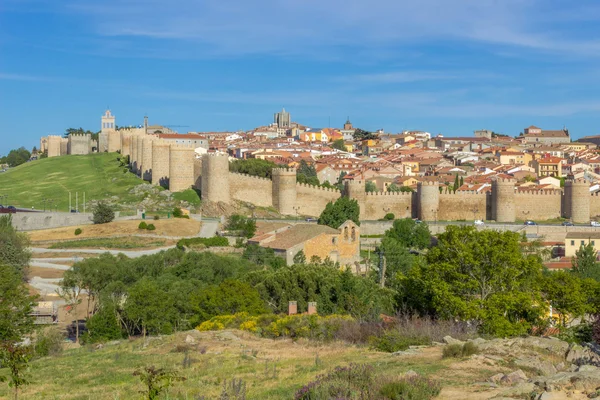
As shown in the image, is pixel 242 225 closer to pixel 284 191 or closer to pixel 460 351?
pixel 284 191

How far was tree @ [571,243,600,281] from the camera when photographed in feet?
99.3

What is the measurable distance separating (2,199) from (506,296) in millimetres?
41061

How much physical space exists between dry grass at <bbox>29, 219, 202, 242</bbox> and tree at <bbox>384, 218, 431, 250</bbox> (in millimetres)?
8313

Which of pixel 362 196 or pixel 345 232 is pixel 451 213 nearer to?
pixel 362 196

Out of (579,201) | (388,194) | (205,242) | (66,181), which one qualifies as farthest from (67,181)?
(579,201)

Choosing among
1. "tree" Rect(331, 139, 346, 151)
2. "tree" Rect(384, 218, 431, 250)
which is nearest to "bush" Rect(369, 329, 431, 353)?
"tree" Rect(384, 218, 431, 250)

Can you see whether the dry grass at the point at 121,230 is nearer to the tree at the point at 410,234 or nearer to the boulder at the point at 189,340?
the tree at the point at 410,234

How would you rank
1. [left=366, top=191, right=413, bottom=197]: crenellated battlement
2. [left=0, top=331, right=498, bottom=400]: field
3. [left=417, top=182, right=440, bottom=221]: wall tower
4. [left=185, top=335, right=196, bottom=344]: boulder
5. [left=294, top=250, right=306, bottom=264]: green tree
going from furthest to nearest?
[left=366, top=191, right=413, bottom=197]: crenellated battlement
[left=417, top=182, right=440, bottom=221]: wall tower
[left=294, top=250, right=306, bottom=264]: green tree
[left=185, top=335, right=196, bottom=344]: boulder
[left=0, top=331, right=498, bottom=400]: field

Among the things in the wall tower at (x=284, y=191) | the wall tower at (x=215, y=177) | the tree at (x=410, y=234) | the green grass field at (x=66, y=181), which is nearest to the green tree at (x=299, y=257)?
the tree at (x=410, y=234)

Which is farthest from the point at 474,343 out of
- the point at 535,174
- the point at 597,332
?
the point at 535,174

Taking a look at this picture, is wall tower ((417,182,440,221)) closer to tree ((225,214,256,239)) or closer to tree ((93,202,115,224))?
tree ((225,214,256,239))

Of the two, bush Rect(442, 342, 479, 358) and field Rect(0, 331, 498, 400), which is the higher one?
bush Rect(442, 342, 479, 358)

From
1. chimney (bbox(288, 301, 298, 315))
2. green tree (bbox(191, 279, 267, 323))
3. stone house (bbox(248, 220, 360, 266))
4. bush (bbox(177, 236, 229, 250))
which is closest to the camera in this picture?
chimney (bbox(288, 301, 298, 315))

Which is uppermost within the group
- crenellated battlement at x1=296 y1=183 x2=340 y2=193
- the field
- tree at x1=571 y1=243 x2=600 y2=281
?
crenellated battlement at x1=296 y1=183 x2=340 y2=193
